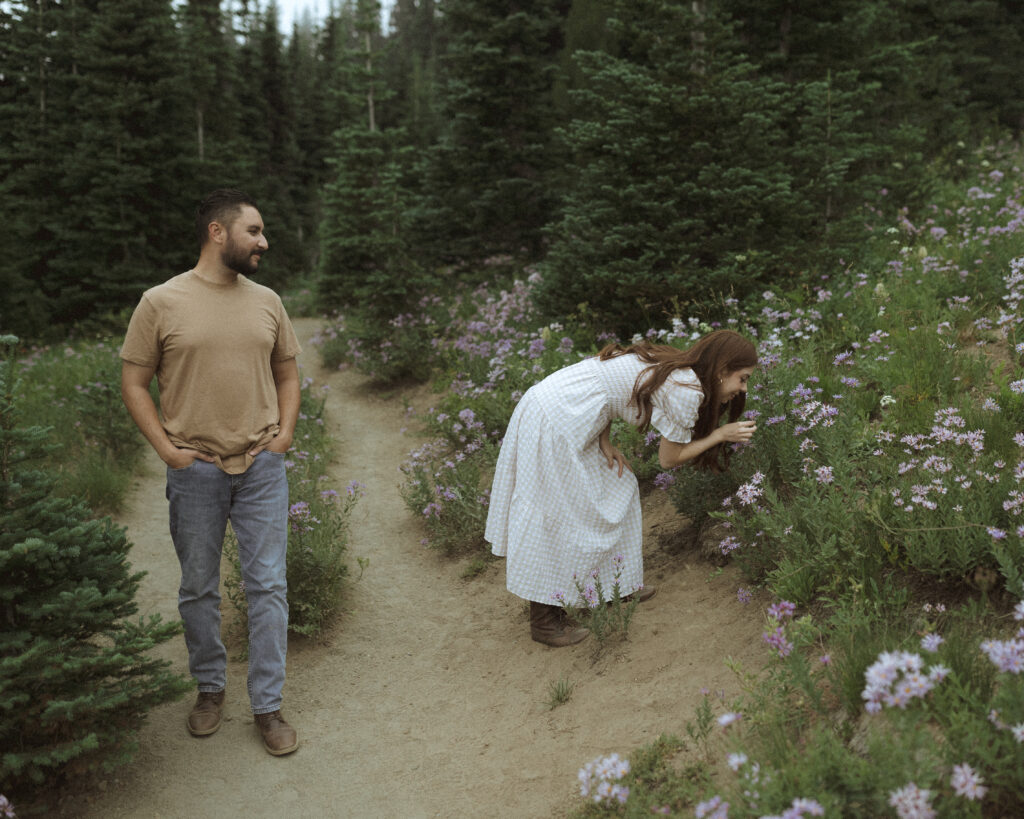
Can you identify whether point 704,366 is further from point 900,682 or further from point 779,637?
point 900,682

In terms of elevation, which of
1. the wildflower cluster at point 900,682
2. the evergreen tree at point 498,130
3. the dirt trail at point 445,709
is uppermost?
the evergreen tree at point 498,130

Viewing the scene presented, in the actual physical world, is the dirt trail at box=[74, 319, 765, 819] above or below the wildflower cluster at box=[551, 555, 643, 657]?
below

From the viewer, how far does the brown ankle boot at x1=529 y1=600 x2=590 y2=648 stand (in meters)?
4.28

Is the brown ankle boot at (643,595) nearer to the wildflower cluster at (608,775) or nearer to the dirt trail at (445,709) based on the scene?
the dirt trail at (445,709)

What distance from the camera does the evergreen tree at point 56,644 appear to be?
115 inches

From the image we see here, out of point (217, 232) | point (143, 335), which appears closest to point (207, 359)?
point (143, 335)

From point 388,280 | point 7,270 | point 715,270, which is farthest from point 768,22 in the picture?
point 7,270

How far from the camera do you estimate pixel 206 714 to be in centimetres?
386

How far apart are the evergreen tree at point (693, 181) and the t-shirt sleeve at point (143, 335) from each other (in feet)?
15.6

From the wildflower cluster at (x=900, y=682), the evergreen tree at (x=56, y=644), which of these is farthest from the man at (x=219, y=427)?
the wildflower cluster at (x=900, y=682)

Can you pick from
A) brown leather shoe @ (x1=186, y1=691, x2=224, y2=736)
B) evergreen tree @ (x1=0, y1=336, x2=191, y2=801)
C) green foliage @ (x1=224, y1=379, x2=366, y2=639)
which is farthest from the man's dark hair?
brown leather shoe @ (x1=186, y1=691, x2=224, y2=736)

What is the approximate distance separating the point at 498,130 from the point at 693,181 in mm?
7047

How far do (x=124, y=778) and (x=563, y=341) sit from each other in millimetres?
5186

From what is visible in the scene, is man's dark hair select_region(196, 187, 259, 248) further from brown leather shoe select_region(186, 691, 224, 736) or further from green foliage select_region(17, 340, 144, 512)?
green foliage select_region(17, 340, 144, 512)
